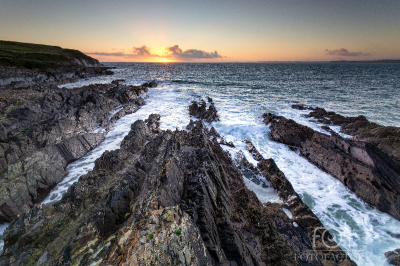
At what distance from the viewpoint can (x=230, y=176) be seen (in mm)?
12180

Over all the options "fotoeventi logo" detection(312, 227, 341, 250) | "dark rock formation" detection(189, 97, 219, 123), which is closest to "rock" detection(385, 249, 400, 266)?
"fotoeventi logo" detection(312, 227, 341, 250)

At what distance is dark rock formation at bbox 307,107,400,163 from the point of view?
1365cm

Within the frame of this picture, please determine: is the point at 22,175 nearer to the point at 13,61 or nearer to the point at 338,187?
the point at 338,187

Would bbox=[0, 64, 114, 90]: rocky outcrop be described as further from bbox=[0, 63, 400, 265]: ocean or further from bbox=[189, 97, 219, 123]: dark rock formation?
bbox=[189, 97, 219, 123]: dark rock formation

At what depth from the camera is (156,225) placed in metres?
4.85

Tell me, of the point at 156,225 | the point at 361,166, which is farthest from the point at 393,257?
the point at 156,225

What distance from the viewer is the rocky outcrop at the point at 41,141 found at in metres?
10.2

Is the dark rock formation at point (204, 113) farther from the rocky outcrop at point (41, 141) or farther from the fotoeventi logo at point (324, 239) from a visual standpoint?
the fotoeventi logo at point (324, 239)

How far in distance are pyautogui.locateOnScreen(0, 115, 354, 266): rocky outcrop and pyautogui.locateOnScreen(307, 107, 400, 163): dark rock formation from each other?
12686 mm

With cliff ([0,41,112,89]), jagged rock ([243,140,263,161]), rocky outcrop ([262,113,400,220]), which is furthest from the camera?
cliff ([0,41,112,89])

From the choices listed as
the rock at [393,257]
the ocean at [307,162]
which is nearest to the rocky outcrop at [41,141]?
the ocean at [307,162]

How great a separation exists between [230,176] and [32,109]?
77.0 feet

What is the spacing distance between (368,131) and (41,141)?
32661 mm

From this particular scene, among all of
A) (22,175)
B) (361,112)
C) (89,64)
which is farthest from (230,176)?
(89,64)
